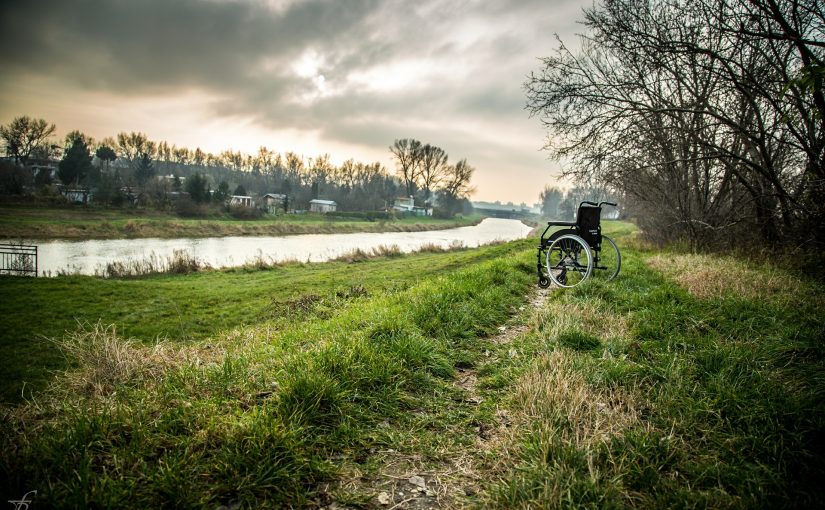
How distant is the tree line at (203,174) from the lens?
4684 cm

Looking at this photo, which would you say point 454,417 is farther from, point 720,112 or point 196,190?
point 196,190

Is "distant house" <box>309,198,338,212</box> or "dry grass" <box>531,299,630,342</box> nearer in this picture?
"dry grass" <box>531,299,630,342</box>

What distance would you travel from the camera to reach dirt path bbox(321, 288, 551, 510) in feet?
6.68

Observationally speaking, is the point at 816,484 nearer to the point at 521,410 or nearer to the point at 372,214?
the point at 521,410

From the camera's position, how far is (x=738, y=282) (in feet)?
20.8

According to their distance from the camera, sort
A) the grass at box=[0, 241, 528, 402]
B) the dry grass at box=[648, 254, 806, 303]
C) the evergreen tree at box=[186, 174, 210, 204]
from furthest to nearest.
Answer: the evergreen tree at box=[186, 174, 210, 204], the grass at box=[0, 241, 528, 402], the dry grass at box=[648, 254, 806, 303]

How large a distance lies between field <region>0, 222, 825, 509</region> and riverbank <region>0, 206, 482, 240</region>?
34.9 meters

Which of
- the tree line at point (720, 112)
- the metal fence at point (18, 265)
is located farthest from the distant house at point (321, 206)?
the tree line at point (720, 112)

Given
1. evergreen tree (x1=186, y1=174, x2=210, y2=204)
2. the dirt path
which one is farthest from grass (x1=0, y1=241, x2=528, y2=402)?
evergreen tree (x1=186, y1=174, x2=210, y2=204)

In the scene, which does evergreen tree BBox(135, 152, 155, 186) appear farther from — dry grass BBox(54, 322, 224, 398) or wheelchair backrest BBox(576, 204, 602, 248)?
wheelchair backrest BBox(576, 204, 602, 248)

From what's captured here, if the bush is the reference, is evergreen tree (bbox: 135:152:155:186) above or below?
above

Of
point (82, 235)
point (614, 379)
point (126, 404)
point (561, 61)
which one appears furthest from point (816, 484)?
point (82, 235)

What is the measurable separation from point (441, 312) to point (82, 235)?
37.4 metres

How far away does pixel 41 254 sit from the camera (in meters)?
22.1
